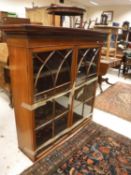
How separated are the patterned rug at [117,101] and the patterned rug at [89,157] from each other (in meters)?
0.70

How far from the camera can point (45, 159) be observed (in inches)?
61.4

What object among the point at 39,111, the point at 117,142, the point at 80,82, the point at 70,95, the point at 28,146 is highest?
the point at 80,82

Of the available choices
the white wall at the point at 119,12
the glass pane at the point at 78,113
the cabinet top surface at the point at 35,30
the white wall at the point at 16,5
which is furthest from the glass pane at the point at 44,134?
the white wall at the point at 119,12

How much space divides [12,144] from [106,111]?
1665 mm

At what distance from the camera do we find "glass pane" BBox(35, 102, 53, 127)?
1.51 meters

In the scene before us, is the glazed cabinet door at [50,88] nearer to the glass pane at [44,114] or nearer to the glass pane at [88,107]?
the glass pane at [44,114]

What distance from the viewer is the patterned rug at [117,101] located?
2.62 meters

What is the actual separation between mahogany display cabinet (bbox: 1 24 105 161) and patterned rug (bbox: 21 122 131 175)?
0.13m

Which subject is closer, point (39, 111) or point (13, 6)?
point (39, 111)

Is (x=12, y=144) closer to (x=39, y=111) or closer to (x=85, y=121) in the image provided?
(x=39, y=111)

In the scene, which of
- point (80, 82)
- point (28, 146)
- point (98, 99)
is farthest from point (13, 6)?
point (28, 146)

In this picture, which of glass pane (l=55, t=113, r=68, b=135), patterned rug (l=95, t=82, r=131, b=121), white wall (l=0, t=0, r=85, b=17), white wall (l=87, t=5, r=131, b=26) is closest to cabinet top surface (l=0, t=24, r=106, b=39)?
glass pane (l=55, t=113, r=68, b=135)

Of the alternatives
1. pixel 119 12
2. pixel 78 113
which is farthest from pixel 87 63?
pixel 119 12

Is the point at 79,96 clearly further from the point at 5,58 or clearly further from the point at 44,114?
the point at 5,58
